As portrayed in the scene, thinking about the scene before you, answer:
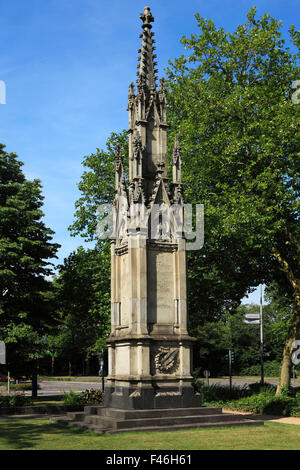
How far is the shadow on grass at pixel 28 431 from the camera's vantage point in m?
12.9

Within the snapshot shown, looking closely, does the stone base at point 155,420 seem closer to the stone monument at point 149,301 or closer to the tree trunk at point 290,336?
the stone monument at point 149,301

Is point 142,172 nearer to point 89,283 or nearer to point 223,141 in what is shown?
point 223,141

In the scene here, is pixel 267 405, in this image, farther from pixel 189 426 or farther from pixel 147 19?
pixel 147 19

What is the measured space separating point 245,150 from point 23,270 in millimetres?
15188

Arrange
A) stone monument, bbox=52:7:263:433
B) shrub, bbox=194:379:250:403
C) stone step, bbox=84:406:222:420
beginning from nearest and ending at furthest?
stone step, bbox=84:406:222:420 → stone monument, bbox=52:7:263:433 → shrub, bbox=194:379:250:403

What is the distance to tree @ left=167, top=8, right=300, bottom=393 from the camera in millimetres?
25094

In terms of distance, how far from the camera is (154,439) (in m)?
13.0

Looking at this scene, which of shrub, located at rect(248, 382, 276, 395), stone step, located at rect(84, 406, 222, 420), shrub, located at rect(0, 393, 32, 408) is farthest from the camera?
shrub, located at rect(248, 382, 276, 395)

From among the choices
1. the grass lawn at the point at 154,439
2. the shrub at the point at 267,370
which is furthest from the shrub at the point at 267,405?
the shrub at the point at 267,370

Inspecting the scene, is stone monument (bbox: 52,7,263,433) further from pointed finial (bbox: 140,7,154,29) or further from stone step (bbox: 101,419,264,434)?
pointed finial (bbox: 140,7,154,29)

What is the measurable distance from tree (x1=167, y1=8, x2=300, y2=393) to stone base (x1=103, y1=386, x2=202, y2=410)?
9.59 meters

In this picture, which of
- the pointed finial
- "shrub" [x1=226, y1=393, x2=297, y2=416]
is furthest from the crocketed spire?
"shrub" [x1=226, y1=393, x2=297, y2=416]
